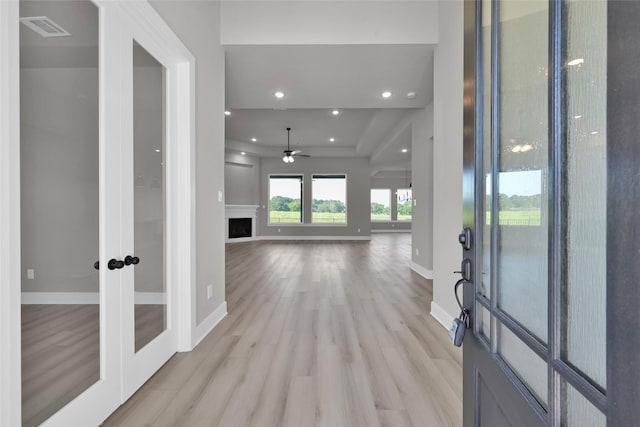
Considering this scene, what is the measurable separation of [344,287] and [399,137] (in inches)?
157

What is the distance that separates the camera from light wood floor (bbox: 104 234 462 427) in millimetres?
1660

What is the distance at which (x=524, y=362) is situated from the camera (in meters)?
0.74

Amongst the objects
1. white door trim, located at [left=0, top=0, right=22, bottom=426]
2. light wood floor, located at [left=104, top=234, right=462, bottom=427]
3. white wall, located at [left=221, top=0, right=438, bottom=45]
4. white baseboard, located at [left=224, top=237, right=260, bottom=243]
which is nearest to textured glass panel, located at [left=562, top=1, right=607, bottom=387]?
light wood floor, located at [left=104, top=234, right=462, bottom=427]

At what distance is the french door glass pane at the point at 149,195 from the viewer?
1948 millimetres

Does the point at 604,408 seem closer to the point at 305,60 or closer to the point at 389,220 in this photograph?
the point at 305,60

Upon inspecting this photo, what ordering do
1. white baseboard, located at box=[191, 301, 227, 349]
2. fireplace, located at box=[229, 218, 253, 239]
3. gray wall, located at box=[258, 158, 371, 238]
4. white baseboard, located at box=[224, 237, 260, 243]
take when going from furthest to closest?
1. gray wall, located at box=[258, 158, 371, 238]
2. fireplace, located at box=[229, 218, 253, 239]
3. white baseboard, located at box=[224, 237, 260, 243]
4. white baseboard, located at box=[191, 301, 227, 349]

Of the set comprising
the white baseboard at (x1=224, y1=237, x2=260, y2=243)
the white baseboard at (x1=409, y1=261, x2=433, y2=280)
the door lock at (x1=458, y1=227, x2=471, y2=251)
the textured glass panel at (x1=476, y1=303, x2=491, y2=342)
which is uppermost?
the door lock at (x1=458, y1=227, x2=471, y2=251)

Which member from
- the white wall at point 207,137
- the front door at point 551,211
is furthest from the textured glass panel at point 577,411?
the white wall at point 207,137

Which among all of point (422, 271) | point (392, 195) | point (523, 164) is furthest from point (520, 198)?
point (392, 195)

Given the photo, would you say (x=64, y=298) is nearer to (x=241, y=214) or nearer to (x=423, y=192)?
(x=423, y=192)

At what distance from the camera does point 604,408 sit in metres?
0.47

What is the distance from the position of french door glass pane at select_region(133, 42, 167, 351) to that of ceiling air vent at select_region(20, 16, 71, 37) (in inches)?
19.8

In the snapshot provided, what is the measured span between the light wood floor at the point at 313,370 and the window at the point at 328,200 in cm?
711

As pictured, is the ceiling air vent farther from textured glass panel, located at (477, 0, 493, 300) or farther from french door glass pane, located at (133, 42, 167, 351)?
textured glass panel, located at (477, 0, 493, 300)
